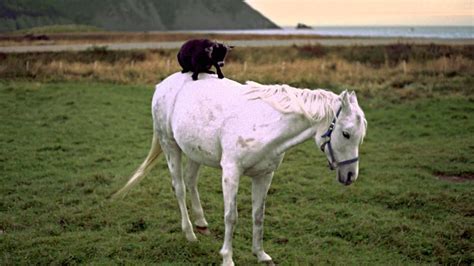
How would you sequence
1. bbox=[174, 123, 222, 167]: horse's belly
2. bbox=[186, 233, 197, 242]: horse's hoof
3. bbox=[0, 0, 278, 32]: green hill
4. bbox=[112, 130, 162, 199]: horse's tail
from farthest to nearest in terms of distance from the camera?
bbox=[0, 0, 278, 32]: green hill → bbox=[112, 130, 162, 199]: horse's tail → bbox=[186, 233, 197, 242]: horse's hoof → bbox=[174, 123, 222, 167]: horse's belly

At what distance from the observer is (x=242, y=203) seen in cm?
711

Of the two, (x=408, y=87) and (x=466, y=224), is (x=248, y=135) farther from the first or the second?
Answer: (x=408, y=87)

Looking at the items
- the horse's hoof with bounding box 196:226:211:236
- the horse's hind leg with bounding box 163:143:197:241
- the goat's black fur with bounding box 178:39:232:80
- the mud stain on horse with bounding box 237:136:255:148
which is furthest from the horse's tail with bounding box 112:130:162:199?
the mud stain on horse with bounding box 237:136:255:148

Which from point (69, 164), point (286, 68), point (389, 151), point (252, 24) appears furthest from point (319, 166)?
point (252, 24)

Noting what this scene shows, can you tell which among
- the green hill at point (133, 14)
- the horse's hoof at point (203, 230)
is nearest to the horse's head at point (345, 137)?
the horse's hoof at point (203, 230)

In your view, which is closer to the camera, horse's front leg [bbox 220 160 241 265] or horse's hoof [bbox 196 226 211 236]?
horse's front leg [bbox 220 160 241 265]

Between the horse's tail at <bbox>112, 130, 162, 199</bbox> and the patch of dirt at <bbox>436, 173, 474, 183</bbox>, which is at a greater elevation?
the horse's tail at <bbox>112, 130, 162, 199</bbox>

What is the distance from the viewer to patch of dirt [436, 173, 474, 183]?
8227 mm

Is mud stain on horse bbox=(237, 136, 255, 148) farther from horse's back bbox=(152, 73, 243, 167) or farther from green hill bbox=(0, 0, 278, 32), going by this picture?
green hill bbox=(0, 0, 278, 32)

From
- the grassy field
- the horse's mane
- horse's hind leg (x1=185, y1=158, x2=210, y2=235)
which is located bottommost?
the grassy field

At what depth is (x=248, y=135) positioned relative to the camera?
14.5ft

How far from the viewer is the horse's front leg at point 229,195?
4.51 m

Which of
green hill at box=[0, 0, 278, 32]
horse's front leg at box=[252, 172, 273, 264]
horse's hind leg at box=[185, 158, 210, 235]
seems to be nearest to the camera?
horse's front leg at box=[252, 172, 273, 264]

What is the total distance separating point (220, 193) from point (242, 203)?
2.36 ft
